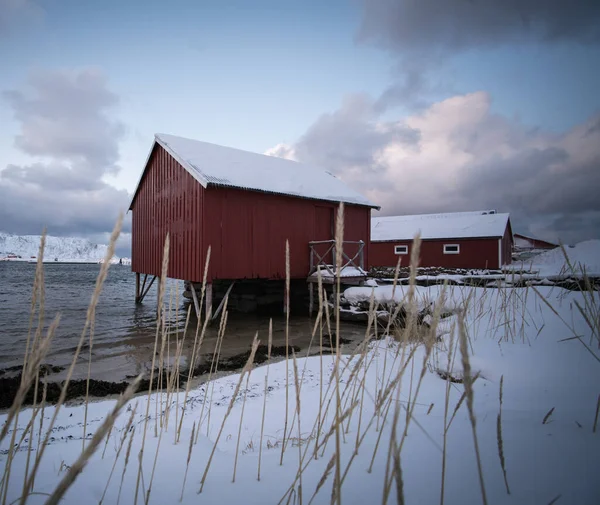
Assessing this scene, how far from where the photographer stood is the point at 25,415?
3.46 metres

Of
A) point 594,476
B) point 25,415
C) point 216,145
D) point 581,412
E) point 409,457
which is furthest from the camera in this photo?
point 216,145

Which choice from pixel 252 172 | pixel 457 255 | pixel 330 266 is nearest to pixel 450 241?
pixel 457 255

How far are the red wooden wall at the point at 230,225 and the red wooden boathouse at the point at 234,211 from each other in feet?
0.09

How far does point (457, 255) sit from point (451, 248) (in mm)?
637

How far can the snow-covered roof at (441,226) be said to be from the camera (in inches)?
908

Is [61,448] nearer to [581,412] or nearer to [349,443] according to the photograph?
[349,443]

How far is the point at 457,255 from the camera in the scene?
23.2 m

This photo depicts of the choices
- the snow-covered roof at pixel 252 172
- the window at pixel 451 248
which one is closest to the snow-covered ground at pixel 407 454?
the snow-covered roof at pixel 252 172

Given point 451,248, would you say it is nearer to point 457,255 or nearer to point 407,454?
point 457,255

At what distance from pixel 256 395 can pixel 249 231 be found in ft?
21.6

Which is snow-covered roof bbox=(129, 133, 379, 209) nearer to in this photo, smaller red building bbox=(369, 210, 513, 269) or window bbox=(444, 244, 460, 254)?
smaller red building bbox=(369, 210, 513, 269)

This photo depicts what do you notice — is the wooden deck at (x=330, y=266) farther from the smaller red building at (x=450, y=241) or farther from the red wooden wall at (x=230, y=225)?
the smaller red building at (x=450, y=241)

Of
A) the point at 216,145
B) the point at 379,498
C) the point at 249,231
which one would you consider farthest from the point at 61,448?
the point at 216,145

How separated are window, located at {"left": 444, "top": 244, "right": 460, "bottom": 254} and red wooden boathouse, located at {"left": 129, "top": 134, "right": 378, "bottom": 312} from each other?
517 inches
